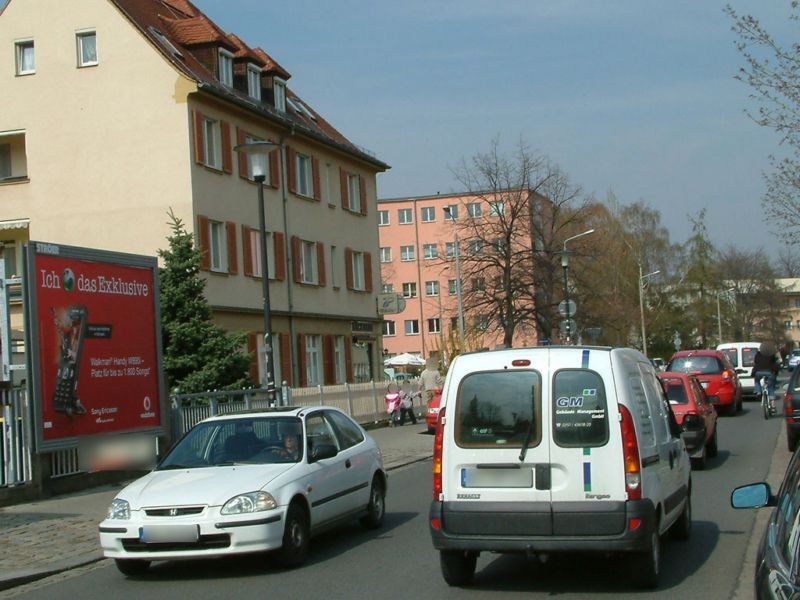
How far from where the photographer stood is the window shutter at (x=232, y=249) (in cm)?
3603

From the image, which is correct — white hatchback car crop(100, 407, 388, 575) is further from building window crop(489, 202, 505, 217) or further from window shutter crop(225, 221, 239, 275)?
building window crop(489, 202, 505, 217)

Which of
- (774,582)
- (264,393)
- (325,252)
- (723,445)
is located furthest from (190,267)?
(774,582)

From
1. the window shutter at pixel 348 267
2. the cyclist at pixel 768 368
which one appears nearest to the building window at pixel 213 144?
the window shutter at pixel 348 267

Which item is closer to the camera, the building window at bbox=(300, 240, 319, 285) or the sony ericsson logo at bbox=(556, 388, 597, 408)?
the sony ericsson logo at bbox=(556, 388, 597, 408)

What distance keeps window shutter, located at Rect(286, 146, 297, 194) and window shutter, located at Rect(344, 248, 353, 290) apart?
198 inches

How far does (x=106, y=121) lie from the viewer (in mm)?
35062

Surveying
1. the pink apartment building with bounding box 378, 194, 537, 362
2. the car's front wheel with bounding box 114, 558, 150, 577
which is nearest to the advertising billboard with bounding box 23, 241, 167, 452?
the car's front wheel with bounding box 114, 558, 150, 577

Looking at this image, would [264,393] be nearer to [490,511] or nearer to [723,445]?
[723,445]

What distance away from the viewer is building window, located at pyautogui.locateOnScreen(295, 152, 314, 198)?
137 feet

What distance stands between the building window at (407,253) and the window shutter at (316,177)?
58.0m

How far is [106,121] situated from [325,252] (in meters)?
10.9

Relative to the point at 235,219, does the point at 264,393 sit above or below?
below

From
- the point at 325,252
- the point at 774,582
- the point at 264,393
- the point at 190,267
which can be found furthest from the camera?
the point at 325,252

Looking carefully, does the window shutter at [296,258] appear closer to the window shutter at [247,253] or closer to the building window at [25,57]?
the window shutter at [247,253]
